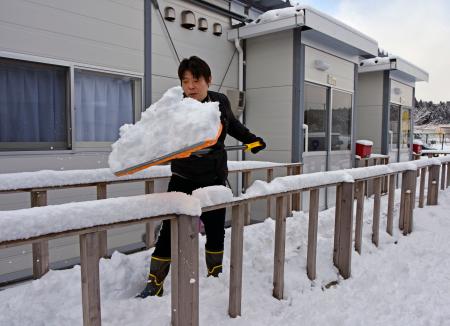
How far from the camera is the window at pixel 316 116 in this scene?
21.0ft

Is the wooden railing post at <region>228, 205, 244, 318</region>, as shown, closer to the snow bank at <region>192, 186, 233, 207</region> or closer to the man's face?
the snow bank at <region>192, 186, 233, 207</region>

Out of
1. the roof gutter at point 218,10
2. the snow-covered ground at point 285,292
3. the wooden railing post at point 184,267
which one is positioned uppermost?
the roof gutter at point 218,10

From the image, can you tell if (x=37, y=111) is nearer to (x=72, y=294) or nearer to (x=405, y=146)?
(x=72, y=294)

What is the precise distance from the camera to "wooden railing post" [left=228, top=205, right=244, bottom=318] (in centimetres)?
230

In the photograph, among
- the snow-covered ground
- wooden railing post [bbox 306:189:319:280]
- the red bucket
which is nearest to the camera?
the snow-covered ground

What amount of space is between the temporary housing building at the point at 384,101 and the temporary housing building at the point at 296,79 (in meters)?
2.21

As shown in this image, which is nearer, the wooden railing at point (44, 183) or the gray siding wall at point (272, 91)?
the wooden railing at point (44, 183)

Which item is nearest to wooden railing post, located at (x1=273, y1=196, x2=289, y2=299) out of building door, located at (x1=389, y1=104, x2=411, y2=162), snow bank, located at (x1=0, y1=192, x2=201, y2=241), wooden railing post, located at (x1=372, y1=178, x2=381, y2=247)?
snow bank, located at (x1=0, y1=192, x2=201, y2=241)

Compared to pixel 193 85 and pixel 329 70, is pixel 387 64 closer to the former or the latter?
pixel 329 70

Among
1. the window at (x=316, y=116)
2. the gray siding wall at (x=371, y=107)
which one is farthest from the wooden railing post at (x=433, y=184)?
the gray siding wall at (x=371, y=107)

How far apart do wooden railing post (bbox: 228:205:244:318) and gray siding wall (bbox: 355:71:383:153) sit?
7.83 meters

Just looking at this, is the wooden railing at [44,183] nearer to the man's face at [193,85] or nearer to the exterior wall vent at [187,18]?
the man's face at [193,85]

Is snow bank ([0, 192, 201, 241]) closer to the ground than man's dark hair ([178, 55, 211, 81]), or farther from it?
closer to the ground

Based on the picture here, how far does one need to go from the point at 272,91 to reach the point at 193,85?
13.1ft
